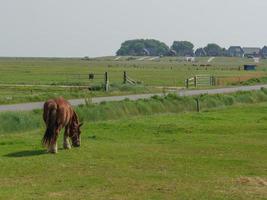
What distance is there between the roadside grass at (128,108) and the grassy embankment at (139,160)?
0.06m

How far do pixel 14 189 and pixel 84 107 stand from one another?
1875 centimetres

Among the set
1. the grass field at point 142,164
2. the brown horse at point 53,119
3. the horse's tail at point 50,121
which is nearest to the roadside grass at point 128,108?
the grass field at point 142,164

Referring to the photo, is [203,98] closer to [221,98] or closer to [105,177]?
[221,98]

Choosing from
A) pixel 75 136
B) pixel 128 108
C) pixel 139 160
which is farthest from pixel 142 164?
pixel 128 108

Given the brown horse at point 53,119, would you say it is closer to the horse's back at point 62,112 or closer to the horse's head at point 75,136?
the horse's back at point 62,112

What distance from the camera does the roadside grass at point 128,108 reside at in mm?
27219

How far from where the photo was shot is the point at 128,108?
117ft

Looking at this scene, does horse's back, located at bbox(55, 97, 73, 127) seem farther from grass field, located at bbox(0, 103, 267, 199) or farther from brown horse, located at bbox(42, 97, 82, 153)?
grass field, located at bbox(0, 103, 267, 199)

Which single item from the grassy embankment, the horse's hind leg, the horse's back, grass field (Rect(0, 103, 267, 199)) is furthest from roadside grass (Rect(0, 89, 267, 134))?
the horse's hind leg

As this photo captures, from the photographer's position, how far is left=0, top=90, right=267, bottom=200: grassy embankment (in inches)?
555

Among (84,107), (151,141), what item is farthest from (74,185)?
(84,107)

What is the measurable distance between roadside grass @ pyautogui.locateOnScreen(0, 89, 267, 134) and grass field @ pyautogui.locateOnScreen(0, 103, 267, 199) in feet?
2.87

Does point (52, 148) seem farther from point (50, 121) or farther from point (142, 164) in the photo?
point (142, 164)

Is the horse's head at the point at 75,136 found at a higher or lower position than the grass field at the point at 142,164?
higher
